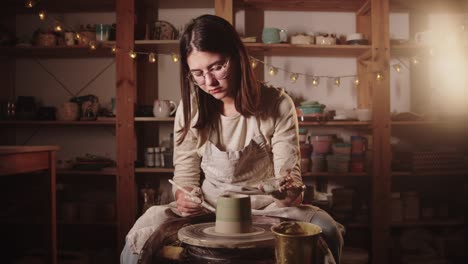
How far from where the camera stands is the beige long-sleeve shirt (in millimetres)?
1819

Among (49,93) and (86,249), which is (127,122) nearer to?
(49,93)

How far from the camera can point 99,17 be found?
3.72 meters

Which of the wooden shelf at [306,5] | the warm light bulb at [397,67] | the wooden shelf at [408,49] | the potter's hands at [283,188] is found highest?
the wooden shelf at [306,5]

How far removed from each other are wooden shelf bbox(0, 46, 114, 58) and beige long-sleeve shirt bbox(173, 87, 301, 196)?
182 centimetres

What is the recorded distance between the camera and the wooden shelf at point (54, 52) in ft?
11.0

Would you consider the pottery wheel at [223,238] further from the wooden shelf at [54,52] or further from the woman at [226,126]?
the wooden shelf at [54,52]

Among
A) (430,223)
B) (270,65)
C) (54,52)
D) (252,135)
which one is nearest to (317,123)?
(270,65)

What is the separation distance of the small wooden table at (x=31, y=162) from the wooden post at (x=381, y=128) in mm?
2337

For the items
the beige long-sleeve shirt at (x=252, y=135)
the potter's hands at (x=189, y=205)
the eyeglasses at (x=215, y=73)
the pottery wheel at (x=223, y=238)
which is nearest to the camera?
the pottery wheel at (x=223, y=238)

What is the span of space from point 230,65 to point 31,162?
134 centimetres

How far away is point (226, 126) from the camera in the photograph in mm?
1896

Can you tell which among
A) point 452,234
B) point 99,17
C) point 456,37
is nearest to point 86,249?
point 99,17

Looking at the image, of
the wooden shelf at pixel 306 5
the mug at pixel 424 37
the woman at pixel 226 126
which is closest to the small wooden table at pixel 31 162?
the woman at pixel 226 126

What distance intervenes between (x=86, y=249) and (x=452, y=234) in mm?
3155
